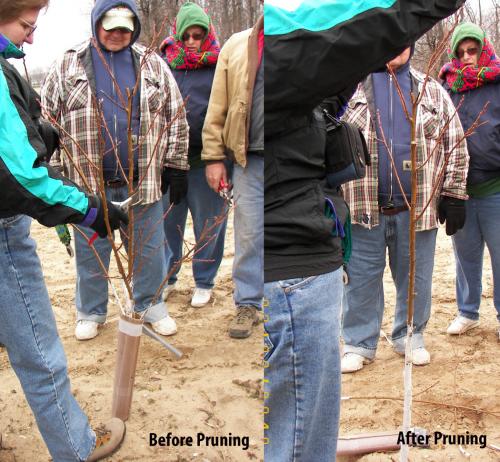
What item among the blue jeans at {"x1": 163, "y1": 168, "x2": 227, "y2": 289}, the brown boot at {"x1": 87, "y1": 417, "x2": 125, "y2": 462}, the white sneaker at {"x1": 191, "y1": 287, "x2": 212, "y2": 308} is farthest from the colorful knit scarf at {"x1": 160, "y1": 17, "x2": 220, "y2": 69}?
the brown boot at {"x1": 87, "y1": 417, "x2": 125, "y2": 462}

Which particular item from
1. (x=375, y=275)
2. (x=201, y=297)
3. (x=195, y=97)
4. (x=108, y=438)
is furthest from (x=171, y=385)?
(x=195, y=97)

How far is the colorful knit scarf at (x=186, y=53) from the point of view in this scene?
180cm

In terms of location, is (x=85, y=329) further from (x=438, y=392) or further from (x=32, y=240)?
(x=438, y=392)

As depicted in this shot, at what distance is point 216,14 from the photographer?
153 cm

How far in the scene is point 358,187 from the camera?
6.45 feet

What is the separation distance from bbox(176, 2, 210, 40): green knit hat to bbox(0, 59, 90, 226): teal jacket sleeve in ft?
1.83

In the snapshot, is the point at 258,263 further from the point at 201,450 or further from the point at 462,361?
the point at 462,361

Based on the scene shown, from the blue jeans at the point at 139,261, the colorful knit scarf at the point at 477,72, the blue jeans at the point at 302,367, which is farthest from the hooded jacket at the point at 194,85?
the colorful knit scarf at the point at 477,72

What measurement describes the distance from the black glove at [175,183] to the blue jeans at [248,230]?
68 centimetres

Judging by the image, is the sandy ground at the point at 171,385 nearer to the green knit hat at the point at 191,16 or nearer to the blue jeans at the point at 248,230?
the blue jeans at the point at 248,230

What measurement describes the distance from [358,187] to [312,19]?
1.06 metres

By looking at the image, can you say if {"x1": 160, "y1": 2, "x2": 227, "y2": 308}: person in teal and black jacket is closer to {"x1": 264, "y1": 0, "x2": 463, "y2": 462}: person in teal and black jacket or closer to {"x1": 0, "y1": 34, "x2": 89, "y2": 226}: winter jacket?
{"x1": 0, "y1": 34, "x2": 89, "y2": 226}: winter jacket

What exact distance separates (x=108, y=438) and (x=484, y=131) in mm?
1949

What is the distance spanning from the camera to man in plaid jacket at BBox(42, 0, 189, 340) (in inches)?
72.1
